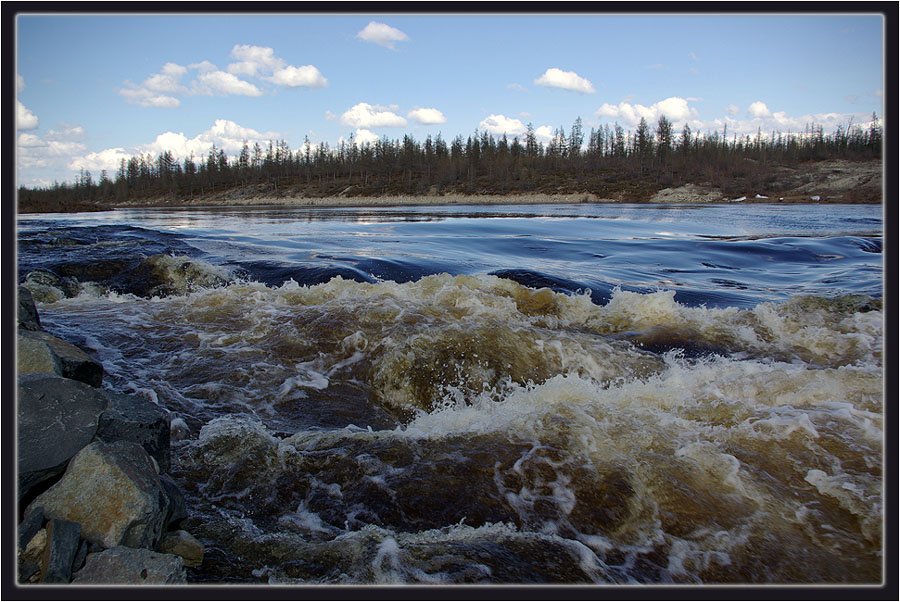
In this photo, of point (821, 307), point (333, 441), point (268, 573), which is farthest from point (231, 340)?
point (821, 307)

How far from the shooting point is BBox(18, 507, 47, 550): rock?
2539 mm

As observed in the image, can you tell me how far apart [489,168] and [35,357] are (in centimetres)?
A: 10344

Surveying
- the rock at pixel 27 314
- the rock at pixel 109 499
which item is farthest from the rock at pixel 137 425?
the rock at pixel 27 314

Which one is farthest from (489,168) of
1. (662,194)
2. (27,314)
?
(27,314)

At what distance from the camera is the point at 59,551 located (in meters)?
2.51

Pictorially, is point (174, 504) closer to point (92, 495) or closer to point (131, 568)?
point (92, 495)

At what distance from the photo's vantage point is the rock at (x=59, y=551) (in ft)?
8.03

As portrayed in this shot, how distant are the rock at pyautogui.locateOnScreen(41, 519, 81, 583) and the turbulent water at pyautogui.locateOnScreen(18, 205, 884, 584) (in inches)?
27.6

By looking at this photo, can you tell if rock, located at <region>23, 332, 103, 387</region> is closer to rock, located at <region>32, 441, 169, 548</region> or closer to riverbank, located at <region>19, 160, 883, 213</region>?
rock, located at <region>32, 441, 169, 548</region>

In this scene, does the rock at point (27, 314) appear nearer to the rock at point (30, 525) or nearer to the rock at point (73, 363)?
the rock at point (73, 363)

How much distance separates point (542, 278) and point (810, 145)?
124m

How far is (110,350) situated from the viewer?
711 cm

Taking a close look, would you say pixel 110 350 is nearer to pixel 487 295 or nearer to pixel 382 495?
pixel 382 495

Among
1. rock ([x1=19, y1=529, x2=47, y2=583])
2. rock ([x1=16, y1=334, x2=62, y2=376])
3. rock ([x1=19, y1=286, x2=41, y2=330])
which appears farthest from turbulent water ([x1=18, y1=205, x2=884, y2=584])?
rock ([x1=16, y1=334, x2=62, y2=376])
